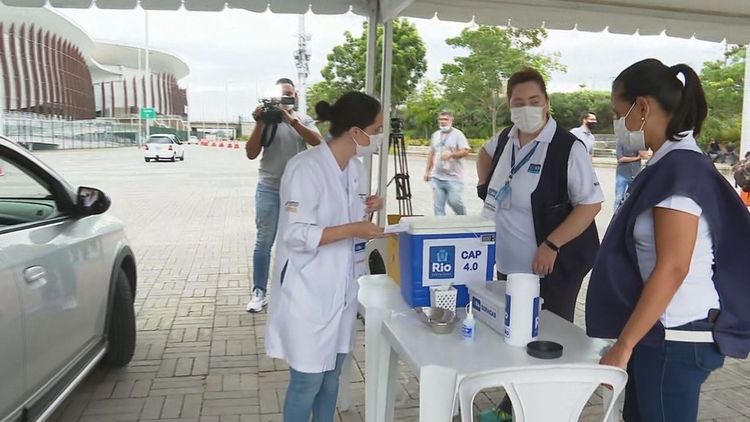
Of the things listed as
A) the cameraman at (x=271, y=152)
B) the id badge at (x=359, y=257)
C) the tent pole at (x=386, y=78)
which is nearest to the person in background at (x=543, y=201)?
the id badge at (x=359, y=257)

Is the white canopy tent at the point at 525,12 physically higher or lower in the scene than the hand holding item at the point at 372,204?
higher

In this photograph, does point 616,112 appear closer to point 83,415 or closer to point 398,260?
point 398,260

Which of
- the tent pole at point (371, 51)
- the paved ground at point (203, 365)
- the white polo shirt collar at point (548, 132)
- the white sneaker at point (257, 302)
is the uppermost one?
the tent pole at point (371, 51)

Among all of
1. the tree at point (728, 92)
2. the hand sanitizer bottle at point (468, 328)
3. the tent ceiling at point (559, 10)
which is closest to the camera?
the hand sanitizer bottle at point (468, 328)

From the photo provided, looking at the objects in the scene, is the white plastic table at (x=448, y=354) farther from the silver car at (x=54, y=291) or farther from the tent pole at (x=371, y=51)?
the tent pole at (x=371, y=51)

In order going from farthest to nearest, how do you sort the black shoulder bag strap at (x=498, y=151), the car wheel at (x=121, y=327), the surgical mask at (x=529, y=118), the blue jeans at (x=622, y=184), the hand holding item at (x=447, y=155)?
1. the blue jeans at (x=622, y=184)
2. the hand holding item at (x=447, y=155)
3. the car wheel at (x=121, y=327)
4. the black shoulder bag strap at (x=498, y=151)
5. the surgical mask at (x=529, y=118)

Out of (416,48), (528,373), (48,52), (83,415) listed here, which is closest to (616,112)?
(528,373)

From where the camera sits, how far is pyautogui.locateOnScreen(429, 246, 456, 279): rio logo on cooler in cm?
197

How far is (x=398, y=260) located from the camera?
2.23 metres

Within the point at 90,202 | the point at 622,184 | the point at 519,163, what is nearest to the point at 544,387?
the point at 519,163

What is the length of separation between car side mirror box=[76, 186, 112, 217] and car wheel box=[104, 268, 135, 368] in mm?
509

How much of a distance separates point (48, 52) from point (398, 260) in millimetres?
47799

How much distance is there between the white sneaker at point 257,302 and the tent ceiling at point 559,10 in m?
2.14

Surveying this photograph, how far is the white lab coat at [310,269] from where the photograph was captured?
201 cm
